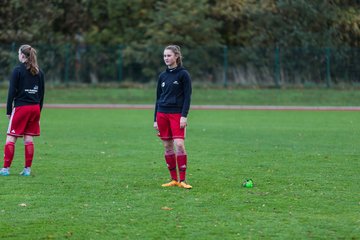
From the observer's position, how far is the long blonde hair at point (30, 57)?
1212 cm

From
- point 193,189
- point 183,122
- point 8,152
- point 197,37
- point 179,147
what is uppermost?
point 197,37

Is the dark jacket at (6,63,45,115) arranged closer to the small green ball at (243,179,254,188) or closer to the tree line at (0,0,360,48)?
the small green ball at (243,179,254,188)

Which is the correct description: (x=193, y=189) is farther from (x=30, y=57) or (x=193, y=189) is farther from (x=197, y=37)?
(x=197, y=37)

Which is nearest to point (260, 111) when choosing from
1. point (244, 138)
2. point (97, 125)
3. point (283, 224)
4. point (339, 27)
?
point (97, 125)

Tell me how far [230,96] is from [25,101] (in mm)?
27349

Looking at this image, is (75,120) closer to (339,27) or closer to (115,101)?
(115,101)

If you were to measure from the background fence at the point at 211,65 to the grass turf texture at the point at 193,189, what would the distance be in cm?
2243

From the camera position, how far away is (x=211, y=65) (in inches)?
1754

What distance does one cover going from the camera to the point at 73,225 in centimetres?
883

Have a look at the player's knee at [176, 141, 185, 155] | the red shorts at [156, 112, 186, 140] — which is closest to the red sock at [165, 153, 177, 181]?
the player's knee at [176, 141, 185, 155]

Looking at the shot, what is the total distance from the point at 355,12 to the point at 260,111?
54.8ft

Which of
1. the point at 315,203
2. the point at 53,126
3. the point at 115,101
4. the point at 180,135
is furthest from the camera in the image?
the point at 115,101

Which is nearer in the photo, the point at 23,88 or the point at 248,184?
the point at 248,184

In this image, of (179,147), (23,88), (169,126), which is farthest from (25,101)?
(179,147)
